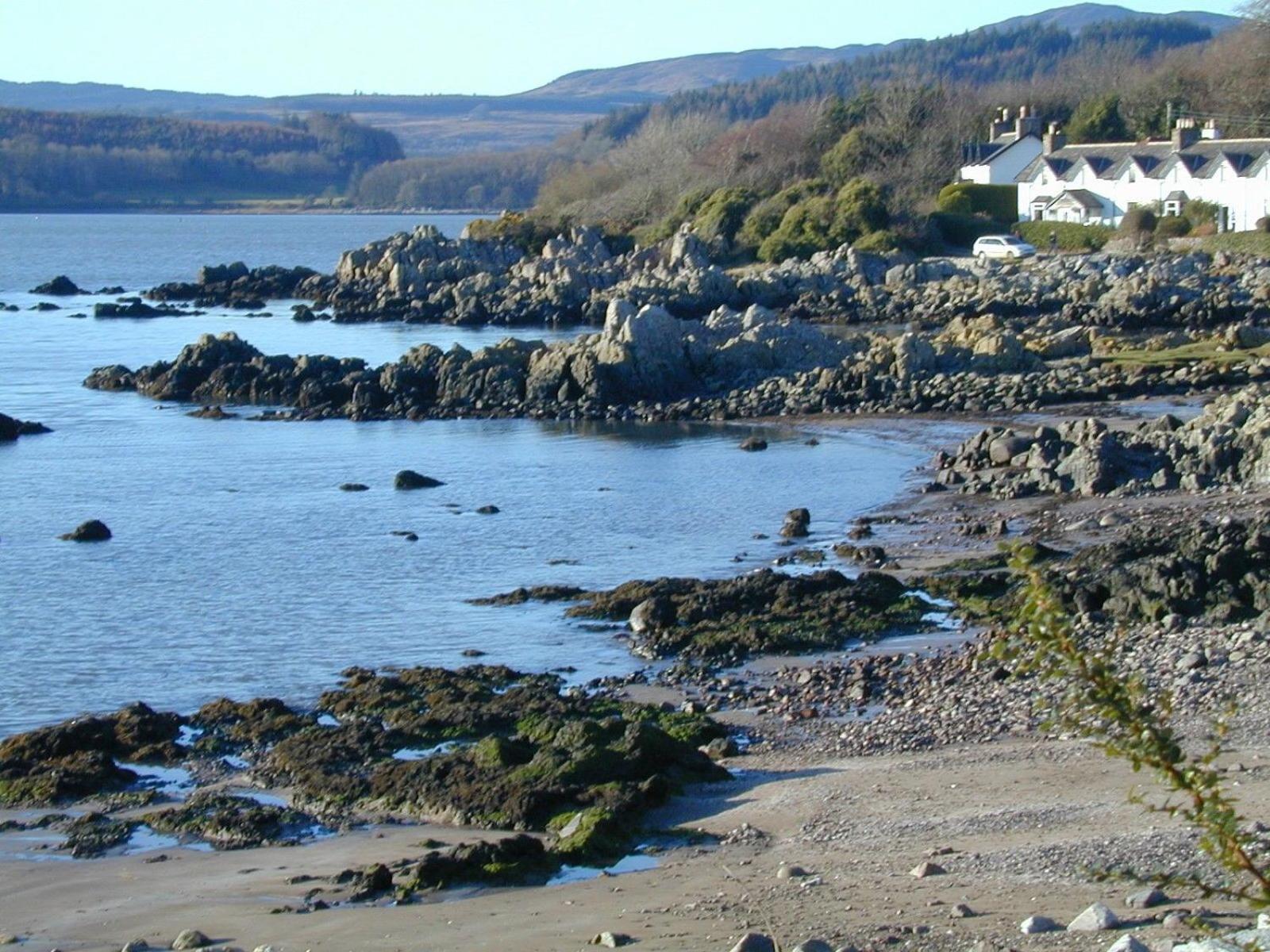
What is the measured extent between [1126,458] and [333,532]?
1126 centimetres

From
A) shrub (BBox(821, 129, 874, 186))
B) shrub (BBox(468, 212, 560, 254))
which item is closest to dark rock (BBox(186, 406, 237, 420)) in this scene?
shrub (BBox(468, 212, 560, 254))

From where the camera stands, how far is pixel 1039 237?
214ft

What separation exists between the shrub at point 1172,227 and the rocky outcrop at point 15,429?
41.7m

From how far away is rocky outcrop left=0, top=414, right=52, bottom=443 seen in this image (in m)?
35.3

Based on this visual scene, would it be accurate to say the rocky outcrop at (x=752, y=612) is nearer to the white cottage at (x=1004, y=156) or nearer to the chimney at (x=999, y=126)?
the white cottage at (x=1004, y=156)

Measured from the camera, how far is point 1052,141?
72.6 metres

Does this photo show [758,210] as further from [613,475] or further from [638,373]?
[613,475]

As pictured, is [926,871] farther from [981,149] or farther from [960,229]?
[981,149]

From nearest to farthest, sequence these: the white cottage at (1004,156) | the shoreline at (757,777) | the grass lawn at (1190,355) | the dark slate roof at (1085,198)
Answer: the shoreline at (757,777), the grass lawn at (1190,355), the dark slate roof at (1085,198), the white cottage at (1004,156)

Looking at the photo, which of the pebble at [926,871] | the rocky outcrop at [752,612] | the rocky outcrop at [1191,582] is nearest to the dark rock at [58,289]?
the rocky outcrop at [752,612]

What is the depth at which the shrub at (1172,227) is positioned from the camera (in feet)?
203

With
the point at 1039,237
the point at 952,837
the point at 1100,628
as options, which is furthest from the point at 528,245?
the point at 952,837

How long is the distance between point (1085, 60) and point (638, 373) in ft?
394

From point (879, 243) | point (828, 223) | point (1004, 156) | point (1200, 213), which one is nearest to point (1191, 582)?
point (879, 243)
